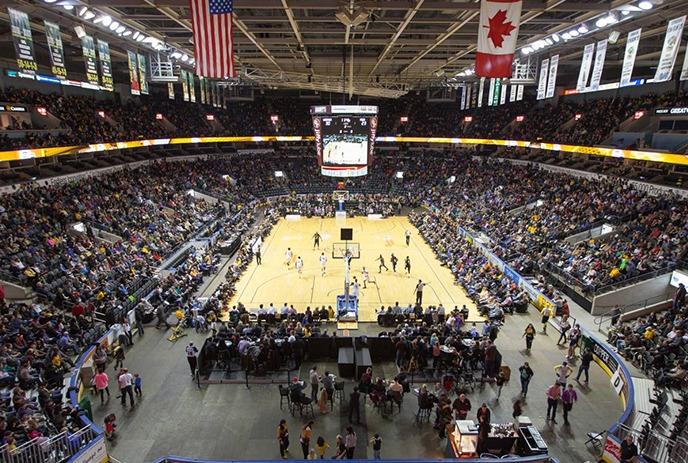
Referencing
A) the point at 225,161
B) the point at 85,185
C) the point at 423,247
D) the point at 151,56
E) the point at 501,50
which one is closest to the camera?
the point at 501,50

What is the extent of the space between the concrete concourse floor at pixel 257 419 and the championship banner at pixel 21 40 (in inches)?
388

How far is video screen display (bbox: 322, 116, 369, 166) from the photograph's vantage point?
97.6 ft

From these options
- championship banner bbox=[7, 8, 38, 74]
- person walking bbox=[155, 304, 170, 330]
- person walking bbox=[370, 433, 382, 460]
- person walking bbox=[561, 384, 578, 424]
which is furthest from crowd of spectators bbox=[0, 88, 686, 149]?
person walking bbox=[370, 433, 382, 460]

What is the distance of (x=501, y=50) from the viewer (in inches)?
382

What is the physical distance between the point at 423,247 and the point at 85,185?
23.8 metres

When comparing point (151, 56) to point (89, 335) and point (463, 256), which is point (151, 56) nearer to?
point (89, 335)

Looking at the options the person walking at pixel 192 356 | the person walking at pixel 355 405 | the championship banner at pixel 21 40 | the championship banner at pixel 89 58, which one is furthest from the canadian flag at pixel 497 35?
the championship banner at pixel 89 58

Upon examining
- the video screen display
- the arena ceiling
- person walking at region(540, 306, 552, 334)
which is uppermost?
the arena ceiling

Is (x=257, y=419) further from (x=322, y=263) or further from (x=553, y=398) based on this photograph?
(x=322, y=263)

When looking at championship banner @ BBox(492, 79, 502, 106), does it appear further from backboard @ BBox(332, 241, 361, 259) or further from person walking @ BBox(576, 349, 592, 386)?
person walking @ BBox(576, 349, 592, 386)

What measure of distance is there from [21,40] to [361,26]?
35.1ft

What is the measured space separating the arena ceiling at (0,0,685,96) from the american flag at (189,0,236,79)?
2.09m

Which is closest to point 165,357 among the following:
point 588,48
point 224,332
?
point 224,332

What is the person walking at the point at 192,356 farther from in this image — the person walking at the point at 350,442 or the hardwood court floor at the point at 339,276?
the hardwood court floor at the point at 339,276
